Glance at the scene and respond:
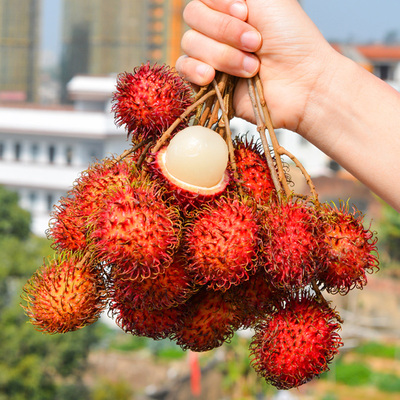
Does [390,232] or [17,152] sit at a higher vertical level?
[390,232]

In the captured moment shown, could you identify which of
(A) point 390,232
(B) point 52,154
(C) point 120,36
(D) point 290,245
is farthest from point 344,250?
(C) point 120,36

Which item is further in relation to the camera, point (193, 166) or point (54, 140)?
point (54, 140)

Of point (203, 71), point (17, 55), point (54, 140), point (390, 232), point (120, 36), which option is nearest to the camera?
point (203, 71)

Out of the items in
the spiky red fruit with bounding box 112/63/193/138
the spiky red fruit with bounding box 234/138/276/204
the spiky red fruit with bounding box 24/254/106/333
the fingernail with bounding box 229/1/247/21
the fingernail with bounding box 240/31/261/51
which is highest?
the fingernail with bounding box 229/1/247/21

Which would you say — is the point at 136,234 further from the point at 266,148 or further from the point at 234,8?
the point at 234,8

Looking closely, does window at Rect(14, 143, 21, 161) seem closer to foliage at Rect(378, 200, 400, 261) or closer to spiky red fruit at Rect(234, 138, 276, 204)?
foliage at Rect(378, 200, 400, 261)

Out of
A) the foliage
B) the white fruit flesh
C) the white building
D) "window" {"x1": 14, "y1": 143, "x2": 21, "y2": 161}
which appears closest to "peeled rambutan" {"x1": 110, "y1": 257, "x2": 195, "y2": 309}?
the white fruit flesh

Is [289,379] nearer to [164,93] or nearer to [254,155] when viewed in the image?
[254,155]
